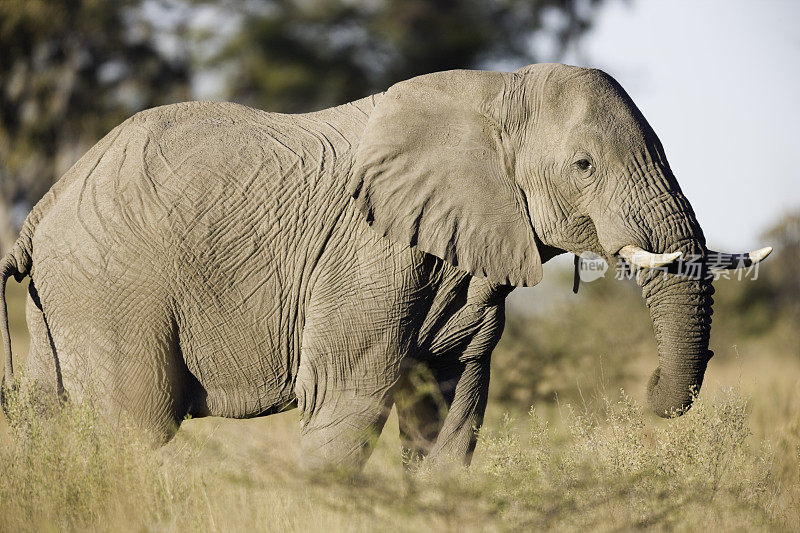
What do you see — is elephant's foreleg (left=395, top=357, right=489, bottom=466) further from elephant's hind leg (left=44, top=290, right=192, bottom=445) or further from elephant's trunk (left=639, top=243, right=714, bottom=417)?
elephant's hind leg (left=44, top=290, right=192, bottom=445)

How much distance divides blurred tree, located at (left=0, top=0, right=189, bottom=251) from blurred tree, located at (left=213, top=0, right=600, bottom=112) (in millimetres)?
3066

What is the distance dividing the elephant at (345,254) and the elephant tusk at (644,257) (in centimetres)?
17

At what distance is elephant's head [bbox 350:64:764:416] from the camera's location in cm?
473

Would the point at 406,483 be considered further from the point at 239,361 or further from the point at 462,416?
the point at 239,361

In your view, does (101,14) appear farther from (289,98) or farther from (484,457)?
(484,457)

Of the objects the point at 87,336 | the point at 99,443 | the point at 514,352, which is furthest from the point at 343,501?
the point at 514,352

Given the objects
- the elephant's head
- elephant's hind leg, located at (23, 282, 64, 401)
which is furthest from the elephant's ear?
elephant's hind leg, located at (23, 282, 64, 401)

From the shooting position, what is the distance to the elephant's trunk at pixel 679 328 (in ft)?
15.5

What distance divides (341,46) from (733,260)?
9.74 meters

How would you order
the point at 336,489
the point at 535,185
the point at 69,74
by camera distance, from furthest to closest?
the point at 69,74, the point at 535,185, the point at 336,489

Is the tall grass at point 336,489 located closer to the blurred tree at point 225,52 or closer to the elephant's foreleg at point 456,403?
the elephant's foreleg at point 456,403

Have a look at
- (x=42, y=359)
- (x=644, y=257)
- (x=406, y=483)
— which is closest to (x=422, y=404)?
(x=406, y=483)

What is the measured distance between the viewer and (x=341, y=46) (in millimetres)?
13609

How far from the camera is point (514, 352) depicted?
1023 cm
